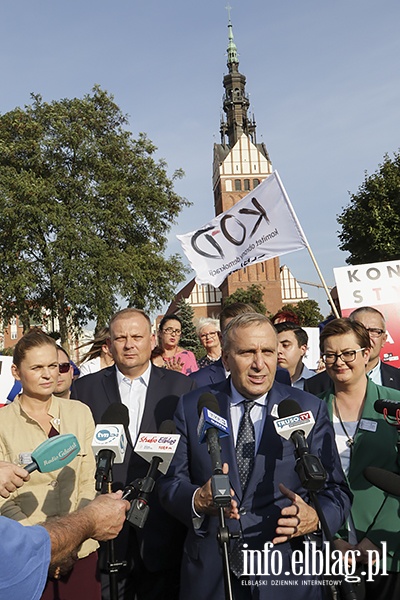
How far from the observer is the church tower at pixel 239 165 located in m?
83.0

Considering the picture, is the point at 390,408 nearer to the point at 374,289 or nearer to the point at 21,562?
the point at 21,562

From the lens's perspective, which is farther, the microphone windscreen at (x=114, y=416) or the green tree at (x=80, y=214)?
the green tree at (x=80, y=214)

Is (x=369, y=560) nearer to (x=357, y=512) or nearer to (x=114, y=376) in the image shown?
(x=357, y=512)

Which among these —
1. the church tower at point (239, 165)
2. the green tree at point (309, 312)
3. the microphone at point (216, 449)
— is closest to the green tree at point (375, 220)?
the microphone at point (216, 449)

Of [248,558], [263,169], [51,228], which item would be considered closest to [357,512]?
[248,558]

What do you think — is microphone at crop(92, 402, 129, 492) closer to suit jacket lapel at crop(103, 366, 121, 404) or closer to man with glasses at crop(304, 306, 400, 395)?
suit jacket lapel at crop(103, 366, 121, 404)

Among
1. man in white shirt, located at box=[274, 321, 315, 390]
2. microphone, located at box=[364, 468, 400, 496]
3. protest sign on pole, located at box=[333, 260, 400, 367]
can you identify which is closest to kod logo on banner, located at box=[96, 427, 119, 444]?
microphone, located at box=[364, 468, 400, 496]

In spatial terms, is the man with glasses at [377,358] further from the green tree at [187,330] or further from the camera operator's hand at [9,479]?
the green tree at [187,330]

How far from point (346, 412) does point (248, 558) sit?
1385mm

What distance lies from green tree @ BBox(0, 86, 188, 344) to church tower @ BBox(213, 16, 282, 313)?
53959mm

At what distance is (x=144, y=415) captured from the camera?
14.6 ft

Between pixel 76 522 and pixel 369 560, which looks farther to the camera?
pixel 369 560

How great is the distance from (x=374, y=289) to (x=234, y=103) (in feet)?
278

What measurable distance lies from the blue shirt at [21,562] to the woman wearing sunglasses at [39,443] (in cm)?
146
